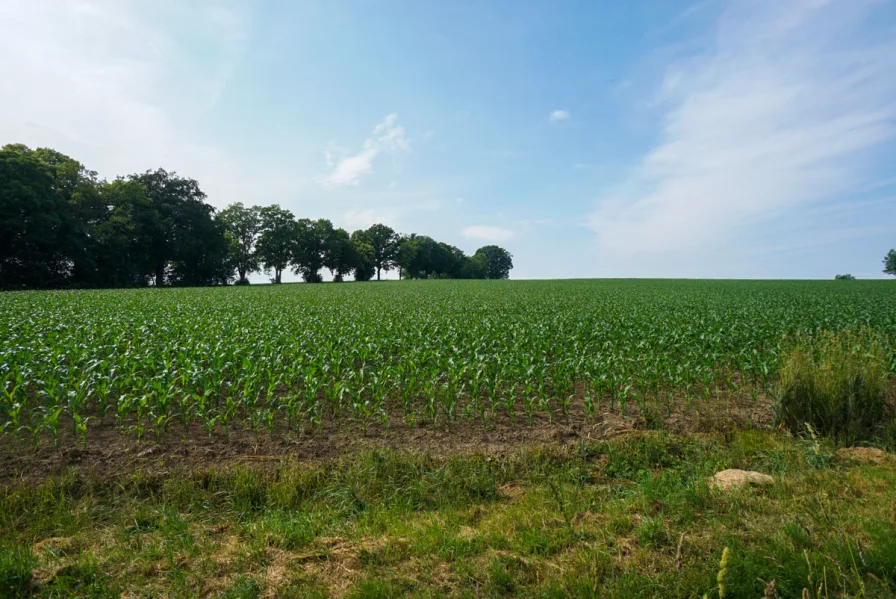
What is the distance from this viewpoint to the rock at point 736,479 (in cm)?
457

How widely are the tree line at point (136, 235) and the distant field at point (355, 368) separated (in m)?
32.8

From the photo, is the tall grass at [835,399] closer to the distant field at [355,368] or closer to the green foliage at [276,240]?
the distant field at [355,368]

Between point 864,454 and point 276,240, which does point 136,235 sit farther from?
point 864,454

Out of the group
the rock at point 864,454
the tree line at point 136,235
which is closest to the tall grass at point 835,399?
the rock at point 864,454

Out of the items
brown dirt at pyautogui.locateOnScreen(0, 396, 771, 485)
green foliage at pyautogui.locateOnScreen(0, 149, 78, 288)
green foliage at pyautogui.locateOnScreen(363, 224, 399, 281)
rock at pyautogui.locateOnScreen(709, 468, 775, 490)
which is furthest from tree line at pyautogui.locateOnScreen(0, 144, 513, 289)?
rock at pyautogui.locateOnScreen(709, 468, 775, 490)

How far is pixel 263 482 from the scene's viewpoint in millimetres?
5172

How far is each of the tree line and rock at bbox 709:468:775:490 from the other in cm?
5570

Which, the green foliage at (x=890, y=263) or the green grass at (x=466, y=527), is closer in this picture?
the green grass at (x=466, y=527)

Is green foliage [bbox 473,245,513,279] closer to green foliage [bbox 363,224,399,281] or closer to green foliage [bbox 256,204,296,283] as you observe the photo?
green foliage [bbox 363,224,399,281]

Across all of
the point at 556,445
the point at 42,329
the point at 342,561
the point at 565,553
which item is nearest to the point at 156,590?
the point at 342,561

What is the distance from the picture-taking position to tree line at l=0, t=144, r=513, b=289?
4000 centimetres

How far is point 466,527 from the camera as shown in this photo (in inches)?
162

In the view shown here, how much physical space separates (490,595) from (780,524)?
9.27ft

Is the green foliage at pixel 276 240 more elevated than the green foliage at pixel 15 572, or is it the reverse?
the green foliage at pixel 276 240
